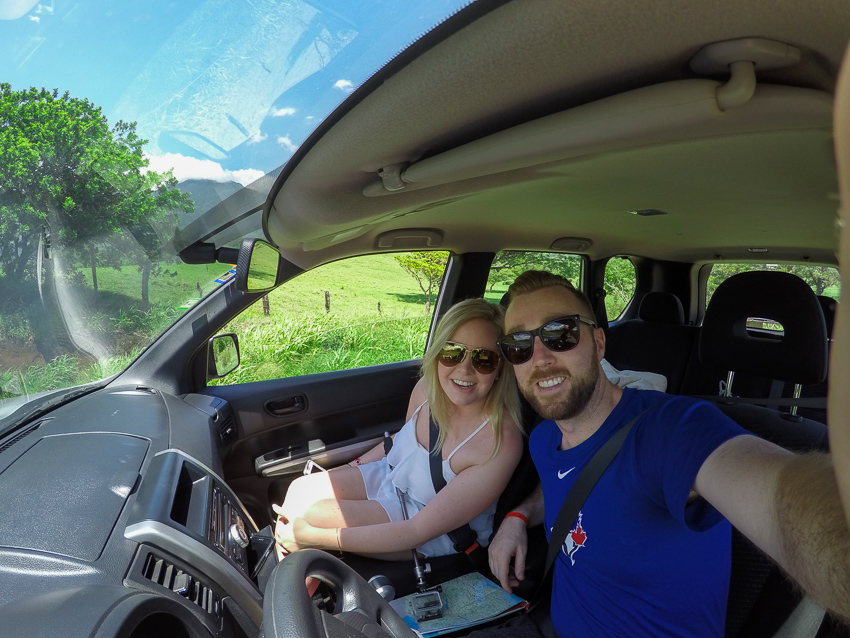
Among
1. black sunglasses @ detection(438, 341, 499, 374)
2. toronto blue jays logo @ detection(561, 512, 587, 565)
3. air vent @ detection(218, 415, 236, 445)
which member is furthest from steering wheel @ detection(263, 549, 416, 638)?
air vent @ detection(218, 415, 236, 445)

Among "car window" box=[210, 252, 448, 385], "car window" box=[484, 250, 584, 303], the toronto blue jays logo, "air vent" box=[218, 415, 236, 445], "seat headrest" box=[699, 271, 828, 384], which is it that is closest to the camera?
the toronto blue jays logo

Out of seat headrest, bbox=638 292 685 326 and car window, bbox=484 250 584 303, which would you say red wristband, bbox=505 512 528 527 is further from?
seat headrest, bbox=638 292 685 326

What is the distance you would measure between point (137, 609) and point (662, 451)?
1.31 meters

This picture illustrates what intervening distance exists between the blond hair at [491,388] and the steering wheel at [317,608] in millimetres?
1112

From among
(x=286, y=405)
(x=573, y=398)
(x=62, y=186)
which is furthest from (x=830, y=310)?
(x=286, y=405)

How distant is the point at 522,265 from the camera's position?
173 inches

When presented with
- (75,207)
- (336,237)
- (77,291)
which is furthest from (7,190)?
(336,237)

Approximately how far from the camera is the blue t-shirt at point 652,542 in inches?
57.4

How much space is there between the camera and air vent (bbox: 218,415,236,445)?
2.71m

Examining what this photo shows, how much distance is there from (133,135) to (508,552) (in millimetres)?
1944

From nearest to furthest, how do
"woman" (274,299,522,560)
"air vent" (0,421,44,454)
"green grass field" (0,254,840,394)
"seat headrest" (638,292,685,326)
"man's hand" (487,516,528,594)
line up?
1. "air vent" (0,421,44,454)
2. "green grass field" (0,254,840,394)
3. "man's hand" (487,516,528,594)
4. "woman" (274,299,522,560)
5. "seat headrest" (638,292,685,326)

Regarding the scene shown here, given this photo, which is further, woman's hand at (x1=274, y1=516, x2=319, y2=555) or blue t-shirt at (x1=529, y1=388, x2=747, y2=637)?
woman's hand at (x1=274, y1=516, x2=319, y2=555)

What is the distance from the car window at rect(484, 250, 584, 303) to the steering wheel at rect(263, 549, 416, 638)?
8.05ft

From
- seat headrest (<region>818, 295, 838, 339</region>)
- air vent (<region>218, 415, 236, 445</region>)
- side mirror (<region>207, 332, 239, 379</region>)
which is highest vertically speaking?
seat headrest (<region>818, 295, 838, 339</region>)
